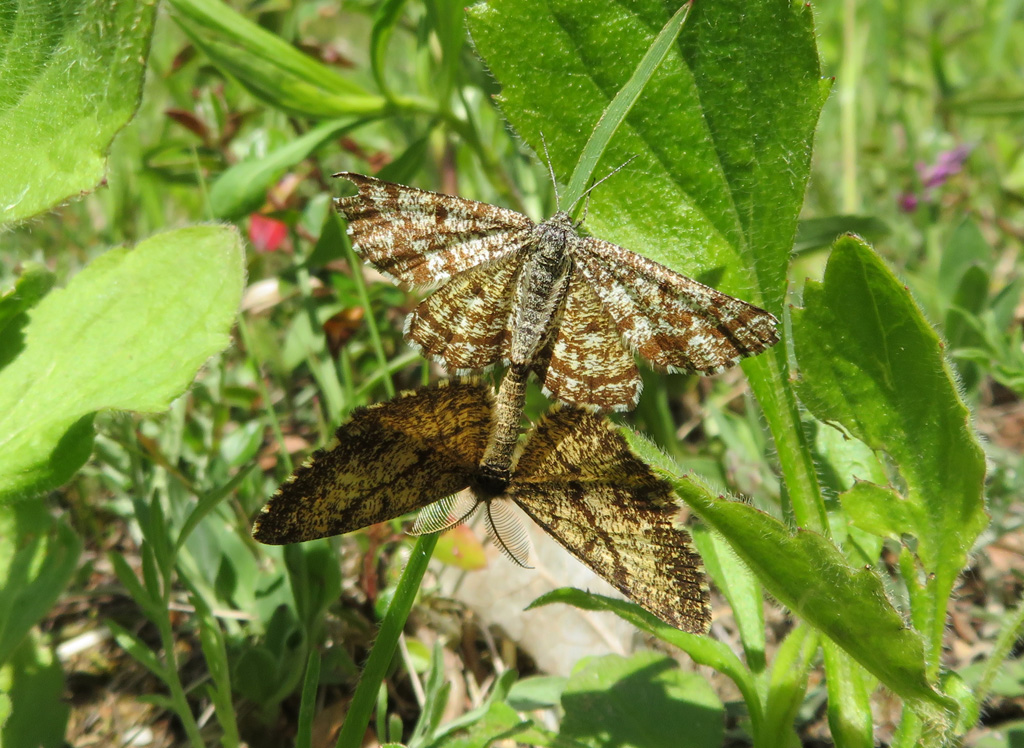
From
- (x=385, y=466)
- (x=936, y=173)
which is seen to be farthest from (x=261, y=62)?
(x=936, y=173)

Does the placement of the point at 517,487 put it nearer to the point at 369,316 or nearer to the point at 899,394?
the point at 899,394

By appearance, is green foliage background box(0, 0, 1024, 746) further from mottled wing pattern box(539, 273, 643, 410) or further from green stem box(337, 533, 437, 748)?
mottled wing pattern box(539, 273, 643, 410)

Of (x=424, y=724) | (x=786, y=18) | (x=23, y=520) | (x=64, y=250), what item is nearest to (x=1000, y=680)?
(x=424, y=724)

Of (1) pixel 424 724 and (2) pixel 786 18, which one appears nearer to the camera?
(2) pixel 786 18

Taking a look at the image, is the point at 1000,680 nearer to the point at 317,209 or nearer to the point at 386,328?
the point at 386,328

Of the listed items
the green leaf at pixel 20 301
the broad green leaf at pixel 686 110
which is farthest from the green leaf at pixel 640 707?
the green leaf at pixel 20 301

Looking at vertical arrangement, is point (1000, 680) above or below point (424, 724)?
→ below
